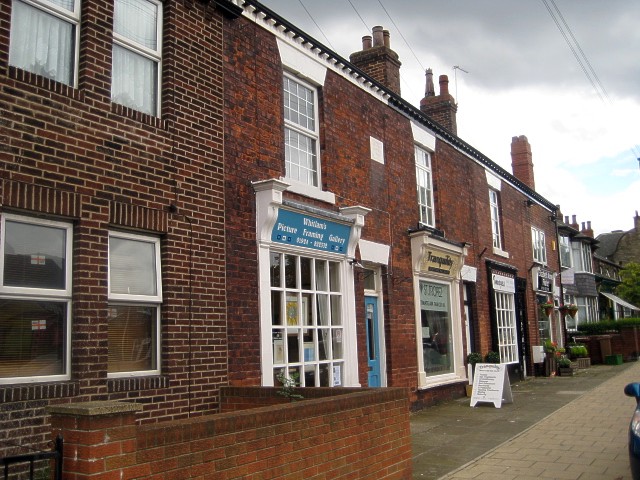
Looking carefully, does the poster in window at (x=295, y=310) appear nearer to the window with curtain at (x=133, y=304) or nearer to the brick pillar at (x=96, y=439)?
the window with curtain at (x=133, y=304)

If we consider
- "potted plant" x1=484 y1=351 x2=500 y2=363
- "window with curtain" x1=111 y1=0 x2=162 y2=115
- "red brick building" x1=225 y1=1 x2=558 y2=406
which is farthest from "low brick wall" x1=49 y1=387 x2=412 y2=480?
"potted plant" x1=484 y1=351 x2=500 y2=363

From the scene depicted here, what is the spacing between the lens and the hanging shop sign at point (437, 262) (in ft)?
44.6

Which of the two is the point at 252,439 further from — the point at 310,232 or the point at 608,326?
the point at 608,326

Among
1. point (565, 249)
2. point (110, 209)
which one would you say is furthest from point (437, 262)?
point (565, 249)

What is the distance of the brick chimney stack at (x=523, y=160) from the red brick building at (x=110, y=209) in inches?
773

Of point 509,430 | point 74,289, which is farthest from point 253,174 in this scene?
point 509,430

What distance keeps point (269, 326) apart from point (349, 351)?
7.21ft

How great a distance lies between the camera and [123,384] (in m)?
6.55

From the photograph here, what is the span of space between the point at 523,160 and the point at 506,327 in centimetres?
954

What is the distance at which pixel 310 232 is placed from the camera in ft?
32.0

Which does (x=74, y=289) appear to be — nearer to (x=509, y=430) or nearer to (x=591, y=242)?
(x=509, y=430)

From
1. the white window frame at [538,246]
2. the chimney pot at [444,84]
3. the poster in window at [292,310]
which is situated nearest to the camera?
the poster in window at [292,310]

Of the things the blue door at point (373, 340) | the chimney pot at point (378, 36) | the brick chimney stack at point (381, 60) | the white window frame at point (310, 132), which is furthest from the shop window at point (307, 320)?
the chimney pot at point (378, 36)

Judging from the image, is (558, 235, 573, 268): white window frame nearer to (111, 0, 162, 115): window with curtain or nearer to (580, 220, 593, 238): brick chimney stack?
(580, 220, 593, 238): brick chimney stack
